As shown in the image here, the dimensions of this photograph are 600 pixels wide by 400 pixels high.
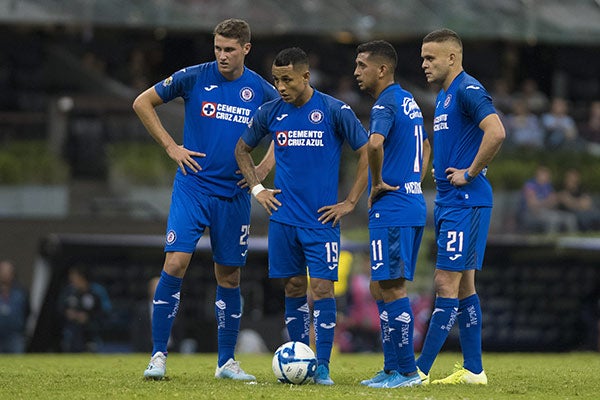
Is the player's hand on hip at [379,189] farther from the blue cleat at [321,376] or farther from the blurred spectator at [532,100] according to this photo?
the blurred spectator at [532,100]

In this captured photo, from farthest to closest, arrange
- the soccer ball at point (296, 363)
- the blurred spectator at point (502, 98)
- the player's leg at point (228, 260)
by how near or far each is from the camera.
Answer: the blurred spectator at point (502, 98), the player's leg at point (228, 260), the soccer ball at point (296, 363)

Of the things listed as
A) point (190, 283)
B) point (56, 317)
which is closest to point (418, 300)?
point (190, 283)

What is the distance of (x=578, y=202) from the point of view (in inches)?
977

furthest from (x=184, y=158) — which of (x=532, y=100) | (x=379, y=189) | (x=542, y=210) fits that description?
(x=532, y=100)

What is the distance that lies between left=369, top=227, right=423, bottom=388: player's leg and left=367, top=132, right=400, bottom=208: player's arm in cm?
33

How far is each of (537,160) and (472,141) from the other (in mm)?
15525

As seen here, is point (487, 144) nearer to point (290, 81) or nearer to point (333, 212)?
point (333, 212)

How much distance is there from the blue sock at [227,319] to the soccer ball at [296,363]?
37.6 inches

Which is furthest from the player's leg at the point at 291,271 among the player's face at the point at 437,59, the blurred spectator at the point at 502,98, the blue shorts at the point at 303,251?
the blurred spectator at the point at 502,98

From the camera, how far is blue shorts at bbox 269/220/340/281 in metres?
10.6

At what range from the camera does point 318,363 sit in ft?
34.6

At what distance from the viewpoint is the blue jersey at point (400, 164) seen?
1044 cm

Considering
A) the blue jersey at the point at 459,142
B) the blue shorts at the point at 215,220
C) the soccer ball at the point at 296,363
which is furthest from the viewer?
the blue shorts at the point at 215,220

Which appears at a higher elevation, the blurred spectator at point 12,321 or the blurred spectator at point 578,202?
the blurred spectator at point 578,202
